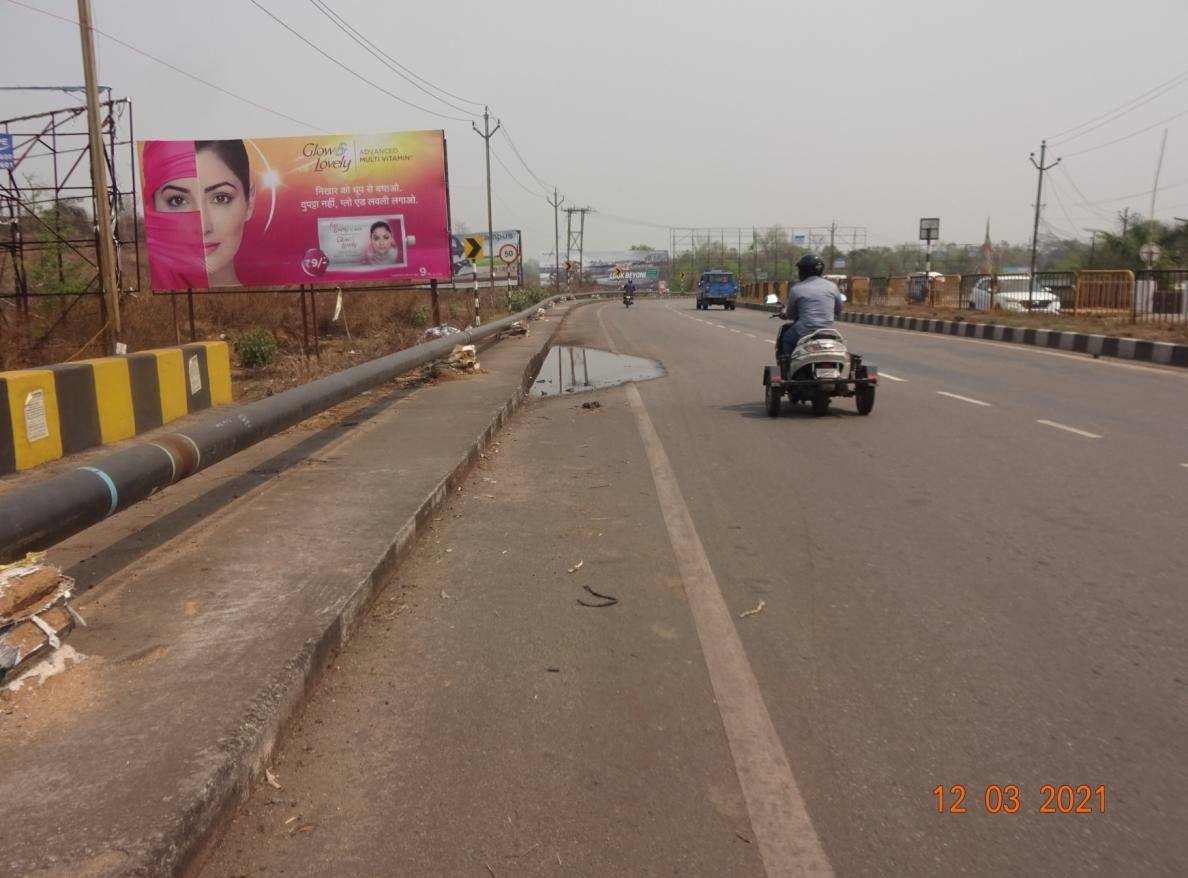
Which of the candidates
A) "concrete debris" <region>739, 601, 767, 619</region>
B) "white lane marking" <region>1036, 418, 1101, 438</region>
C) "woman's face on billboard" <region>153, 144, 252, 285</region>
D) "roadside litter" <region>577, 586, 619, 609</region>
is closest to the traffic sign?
"woman's face on billboard" <region>153, 144, 252, 285</region>

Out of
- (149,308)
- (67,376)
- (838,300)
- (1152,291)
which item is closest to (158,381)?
(67,376)

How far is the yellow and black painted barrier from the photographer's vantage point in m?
7.48

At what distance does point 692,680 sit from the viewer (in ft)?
12.5

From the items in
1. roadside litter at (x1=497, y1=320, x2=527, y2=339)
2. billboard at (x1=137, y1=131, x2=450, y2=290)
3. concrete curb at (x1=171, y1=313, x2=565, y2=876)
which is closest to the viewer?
concrete curb at (x1=171, y1=313, x2=565, y2=876)

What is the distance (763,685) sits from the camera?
3.76 metres

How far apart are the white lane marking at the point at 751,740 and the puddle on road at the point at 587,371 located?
916 centimetres

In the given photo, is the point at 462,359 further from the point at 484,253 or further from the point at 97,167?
the point at 484,253

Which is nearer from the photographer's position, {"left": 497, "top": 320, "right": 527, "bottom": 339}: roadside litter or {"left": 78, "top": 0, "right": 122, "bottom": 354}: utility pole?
{"left": 78, "top": 0, "right": 122, "bottom": 354}: utility pole

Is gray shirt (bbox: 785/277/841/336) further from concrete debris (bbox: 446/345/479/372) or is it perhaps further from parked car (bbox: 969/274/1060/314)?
parked car (bbox: 969/274/1060/314)

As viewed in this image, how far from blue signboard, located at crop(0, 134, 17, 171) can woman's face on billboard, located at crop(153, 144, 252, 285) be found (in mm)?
3276

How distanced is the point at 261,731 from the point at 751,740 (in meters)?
1.62

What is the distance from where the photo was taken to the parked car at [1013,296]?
27281mm

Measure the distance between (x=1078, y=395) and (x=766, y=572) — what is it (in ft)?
29.4
